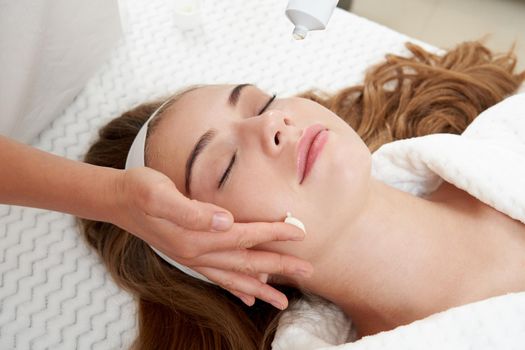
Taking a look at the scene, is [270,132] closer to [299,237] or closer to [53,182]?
[299,237]

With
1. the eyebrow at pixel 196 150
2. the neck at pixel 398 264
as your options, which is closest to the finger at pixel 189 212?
the eyebrow at pixel 196 150

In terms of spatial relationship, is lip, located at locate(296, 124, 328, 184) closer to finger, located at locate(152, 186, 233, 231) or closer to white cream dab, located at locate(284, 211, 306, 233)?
white cream dab, located at locate(284, 211, 306, 233)

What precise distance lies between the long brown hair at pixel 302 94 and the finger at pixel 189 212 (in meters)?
0.46

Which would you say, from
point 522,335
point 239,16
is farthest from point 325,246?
point 239,16

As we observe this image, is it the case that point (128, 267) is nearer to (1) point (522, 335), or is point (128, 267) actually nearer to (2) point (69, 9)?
(2) point (69, 9)

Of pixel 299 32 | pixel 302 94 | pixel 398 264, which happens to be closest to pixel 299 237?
pixel 398 264

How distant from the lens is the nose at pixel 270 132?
37.3 inches

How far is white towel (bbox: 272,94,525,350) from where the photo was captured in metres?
0.95

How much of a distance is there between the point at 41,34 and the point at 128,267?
0.60 meters

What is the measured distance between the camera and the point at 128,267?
125cm

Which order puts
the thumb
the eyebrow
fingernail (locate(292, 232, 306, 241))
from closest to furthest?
the thumb < fingernail (locate(292, 232, 306, 241)) < the eyebrow

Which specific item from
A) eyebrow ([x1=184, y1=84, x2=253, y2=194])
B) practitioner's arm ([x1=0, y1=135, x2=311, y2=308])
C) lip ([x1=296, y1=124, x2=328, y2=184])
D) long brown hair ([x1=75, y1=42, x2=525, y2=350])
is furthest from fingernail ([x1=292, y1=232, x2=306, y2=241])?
long brown hair ([x1=75, y1=42, x2=525, y2=350])

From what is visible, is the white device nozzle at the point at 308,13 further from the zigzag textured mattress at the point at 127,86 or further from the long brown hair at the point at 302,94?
the zigzag textured mattress at the point at 127,86

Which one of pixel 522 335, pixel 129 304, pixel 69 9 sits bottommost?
pixel 129 304
